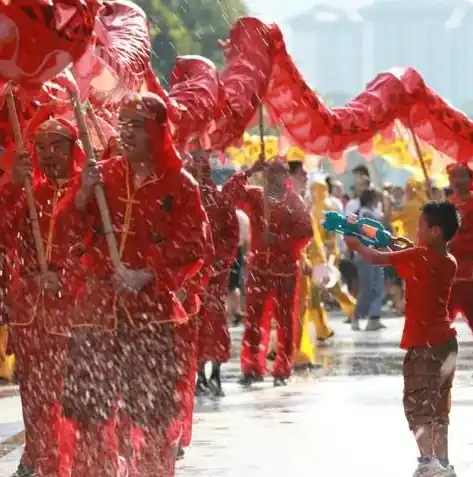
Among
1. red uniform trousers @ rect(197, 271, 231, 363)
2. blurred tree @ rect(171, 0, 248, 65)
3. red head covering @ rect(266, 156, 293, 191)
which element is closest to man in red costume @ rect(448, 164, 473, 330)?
red uniform trousers @ rect(197, 271, 231, 363)

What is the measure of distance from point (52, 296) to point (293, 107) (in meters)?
5.34

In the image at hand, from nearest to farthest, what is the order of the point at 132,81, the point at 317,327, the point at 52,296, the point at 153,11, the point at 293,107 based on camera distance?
1. the point at 52,296
2. the point at 132,81
3. the point at 293,107
4. the point at 317,327
5. the point at 153,11

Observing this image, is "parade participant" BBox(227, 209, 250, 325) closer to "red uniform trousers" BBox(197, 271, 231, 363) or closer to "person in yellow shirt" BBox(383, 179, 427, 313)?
"person in yellow shirt" BBox(383, 179, 427, 313)

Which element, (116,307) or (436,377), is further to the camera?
(436,377)

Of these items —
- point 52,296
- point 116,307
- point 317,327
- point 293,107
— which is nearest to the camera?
point 116,307

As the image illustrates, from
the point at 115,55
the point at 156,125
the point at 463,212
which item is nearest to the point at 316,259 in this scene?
the point at 463,212

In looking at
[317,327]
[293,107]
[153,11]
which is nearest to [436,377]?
[293,107]

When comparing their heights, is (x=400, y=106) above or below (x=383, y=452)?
above

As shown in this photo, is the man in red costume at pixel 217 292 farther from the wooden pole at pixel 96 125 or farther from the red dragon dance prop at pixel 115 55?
the wooden pole at pixel 96 125

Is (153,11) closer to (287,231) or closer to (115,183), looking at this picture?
(287,231)

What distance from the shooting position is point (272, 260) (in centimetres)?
1655

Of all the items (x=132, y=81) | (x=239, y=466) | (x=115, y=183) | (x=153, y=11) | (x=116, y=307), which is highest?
(x=153, y=11)

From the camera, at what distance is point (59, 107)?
10664 millimetres

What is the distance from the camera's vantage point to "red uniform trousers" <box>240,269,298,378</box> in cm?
1642
